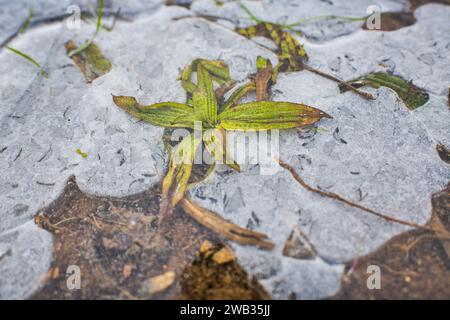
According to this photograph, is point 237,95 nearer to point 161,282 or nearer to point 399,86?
point 399,86

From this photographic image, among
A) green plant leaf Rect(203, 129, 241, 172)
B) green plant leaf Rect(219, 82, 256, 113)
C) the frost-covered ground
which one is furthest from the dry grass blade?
green plant leaf Rect(219, 82, 256, 113)

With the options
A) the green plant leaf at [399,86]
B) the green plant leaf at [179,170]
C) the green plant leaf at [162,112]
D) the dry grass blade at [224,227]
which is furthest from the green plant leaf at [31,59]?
the green plant leaf at [399,86]

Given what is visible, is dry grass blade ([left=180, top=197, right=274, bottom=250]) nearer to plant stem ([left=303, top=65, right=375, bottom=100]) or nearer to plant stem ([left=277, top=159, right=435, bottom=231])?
plant stem ([left=277, top=159, right=435, bottom=231])

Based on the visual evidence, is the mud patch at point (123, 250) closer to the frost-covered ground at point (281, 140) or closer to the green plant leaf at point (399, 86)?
the frost-covered ground at point (281, 140)
